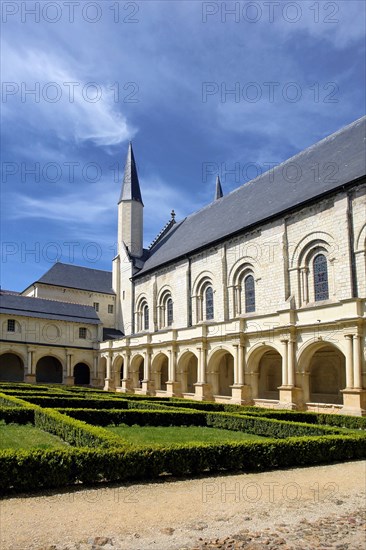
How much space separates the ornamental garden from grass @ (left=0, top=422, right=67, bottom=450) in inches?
0.9

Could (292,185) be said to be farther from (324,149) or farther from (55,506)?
(55,506)

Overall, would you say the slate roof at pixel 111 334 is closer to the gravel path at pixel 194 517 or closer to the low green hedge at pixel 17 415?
the low green hedge at pixel 17 415

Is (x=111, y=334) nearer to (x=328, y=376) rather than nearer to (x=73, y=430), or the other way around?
(x=328, y=376)

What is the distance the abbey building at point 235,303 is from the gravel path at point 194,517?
1174 centimetres

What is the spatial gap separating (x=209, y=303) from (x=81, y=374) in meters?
17.1

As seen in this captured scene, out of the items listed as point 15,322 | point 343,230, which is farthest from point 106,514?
point 15,322

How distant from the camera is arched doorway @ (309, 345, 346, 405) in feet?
77.5

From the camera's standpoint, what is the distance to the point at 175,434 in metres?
13.4

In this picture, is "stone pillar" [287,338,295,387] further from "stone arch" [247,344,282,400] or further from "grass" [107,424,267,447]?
"grass" [107,424,267,447]

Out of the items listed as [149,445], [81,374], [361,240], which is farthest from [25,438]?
[81,374]

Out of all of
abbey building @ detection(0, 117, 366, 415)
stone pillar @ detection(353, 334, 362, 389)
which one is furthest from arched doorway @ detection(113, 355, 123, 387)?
stone pillar @ detection(353, 334, 362, 389)

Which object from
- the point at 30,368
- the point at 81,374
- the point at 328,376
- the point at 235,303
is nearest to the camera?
the point at 328,376

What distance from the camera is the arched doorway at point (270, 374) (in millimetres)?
27234

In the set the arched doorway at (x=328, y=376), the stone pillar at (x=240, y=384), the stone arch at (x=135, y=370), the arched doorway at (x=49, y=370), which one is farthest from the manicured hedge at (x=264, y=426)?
the arched doorway at (x=49, y=370)
